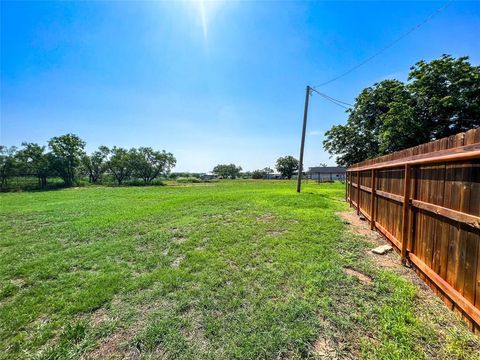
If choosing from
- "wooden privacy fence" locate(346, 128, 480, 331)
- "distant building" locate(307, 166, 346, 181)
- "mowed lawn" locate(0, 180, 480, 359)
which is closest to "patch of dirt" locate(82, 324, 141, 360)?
"mowed lawn" locate(0, 180, 480, 359)

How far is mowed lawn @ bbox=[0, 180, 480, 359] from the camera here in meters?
1.84

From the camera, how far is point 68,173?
95.8 feet

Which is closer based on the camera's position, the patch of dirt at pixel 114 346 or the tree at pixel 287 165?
the patch of dirt at pixel 114 346

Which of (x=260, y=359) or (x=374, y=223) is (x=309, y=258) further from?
(x=374, y=223)

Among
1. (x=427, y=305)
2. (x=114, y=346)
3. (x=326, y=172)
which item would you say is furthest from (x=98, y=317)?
(x=326, y=172)

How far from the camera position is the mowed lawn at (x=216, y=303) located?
1838mm

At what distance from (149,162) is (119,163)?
490cm

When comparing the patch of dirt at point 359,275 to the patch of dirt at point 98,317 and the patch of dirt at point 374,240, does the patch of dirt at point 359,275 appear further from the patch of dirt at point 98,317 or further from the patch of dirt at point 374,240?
the patch of dirt at point 98,317

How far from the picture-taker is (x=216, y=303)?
8.03 feet

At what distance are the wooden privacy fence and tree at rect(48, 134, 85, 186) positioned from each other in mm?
35887

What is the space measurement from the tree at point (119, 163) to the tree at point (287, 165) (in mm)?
46808

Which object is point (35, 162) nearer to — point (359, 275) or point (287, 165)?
point (359, 275)

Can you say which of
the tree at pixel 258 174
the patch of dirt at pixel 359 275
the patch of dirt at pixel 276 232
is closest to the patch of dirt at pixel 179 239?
the patch of dirt at pixel 276 232

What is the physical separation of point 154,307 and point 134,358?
66 cm
